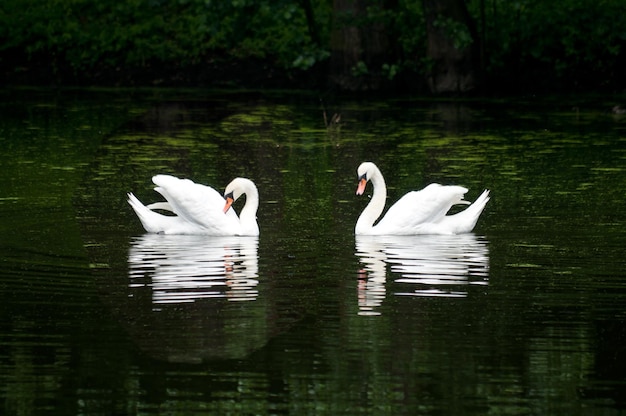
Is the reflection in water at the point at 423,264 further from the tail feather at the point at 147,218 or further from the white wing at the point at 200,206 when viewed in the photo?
the tail feather at the point at 147,218

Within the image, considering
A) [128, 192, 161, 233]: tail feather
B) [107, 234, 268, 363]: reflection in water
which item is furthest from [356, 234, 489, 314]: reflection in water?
A: [128, 192, 161, 233]: tail feather

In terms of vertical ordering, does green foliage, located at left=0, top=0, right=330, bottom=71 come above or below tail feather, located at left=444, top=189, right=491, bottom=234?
above

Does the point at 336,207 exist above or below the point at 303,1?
below

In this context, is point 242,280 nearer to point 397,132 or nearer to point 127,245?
point 127,245

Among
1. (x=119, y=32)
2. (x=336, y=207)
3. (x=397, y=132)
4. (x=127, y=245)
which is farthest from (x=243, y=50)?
(x=127, y=245)

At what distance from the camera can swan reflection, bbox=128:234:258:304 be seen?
11164 millimetres

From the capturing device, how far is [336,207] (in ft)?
51.1

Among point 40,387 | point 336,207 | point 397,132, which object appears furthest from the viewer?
point 397,132

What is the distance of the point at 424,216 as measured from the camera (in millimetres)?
14141

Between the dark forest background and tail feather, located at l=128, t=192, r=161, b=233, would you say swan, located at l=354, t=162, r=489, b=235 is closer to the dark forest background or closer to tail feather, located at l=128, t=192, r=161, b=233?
tail feather, located at l=128, t=192, r=161, b=233

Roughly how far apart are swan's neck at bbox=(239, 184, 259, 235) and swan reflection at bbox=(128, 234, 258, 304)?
118 mm

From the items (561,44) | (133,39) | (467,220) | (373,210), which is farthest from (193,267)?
(133,39)

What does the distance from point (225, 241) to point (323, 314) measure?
11.8 ft

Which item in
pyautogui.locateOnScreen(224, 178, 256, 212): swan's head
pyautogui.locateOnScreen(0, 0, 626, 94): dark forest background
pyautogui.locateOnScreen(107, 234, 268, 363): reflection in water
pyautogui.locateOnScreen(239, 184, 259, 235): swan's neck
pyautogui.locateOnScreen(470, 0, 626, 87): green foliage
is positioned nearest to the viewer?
pyautogui.locateOnScreen(107, 234, 268, 363): reflection in water
